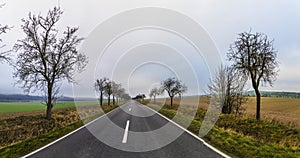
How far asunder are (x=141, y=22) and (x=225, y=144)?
990 centimetres

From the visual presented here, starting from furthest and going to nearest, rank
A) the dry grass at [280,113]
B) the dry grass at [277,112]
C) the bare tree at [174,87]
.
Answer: the bare tree at [174,87] → the dry grass at [277,112] → the dry grass at [280,113]

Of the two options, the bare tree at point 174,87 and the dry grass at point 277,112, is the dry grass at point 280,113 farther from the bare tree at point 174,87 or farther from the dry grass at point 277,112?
the bare tree at point 174,87

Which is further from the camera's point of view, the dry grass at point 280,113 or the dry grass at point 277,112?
the dry grass at point 277,112

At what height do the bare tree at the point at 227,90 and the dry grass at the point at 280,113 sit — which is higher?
the bare tree at the point at 227,90

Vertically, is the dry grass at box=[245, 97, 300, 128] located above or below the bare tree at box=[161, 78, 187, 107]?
below

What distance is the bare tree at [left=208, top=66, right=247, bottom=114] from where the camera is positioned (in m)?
25.8

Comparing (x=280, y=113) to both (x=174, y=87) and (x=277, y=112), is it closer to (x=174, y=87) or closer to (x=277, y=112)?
(x=277, y=112)

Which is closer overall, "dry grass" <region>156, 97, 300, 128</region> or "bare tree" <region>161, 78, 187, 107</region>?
"dry grass" <region>156, 97, 300, 128</region>

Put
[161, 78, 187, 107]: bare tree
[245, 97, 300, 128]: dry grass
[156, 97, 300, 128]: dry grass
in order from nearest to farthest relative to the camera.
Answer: [245, 97, 300, 128]: dry grass → [156, 97, 300, 128]: dry grass → [161, 78, 187, 107]: bare tree

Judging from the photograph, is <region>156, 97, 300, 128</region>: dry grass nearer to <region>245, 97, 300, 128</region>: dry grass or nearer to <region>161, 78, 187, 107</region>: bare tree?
<region>245, 97, 300, 128</region>: dry grass

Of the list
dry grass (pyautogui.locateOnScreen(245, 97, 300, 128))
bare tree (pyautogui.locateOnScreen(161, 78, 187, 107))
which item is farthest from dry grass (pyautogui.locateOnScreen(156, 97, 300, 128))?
bare tree (pyautogui.locateOnScreen(161, 78, 187, 107))

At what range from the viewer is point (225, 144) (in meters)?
8.55

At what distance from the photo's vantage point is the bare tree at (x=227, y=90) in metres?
25.8

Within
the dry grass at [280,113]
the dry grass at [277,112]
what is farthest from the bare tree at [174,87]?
the dry grass at [280,113]
